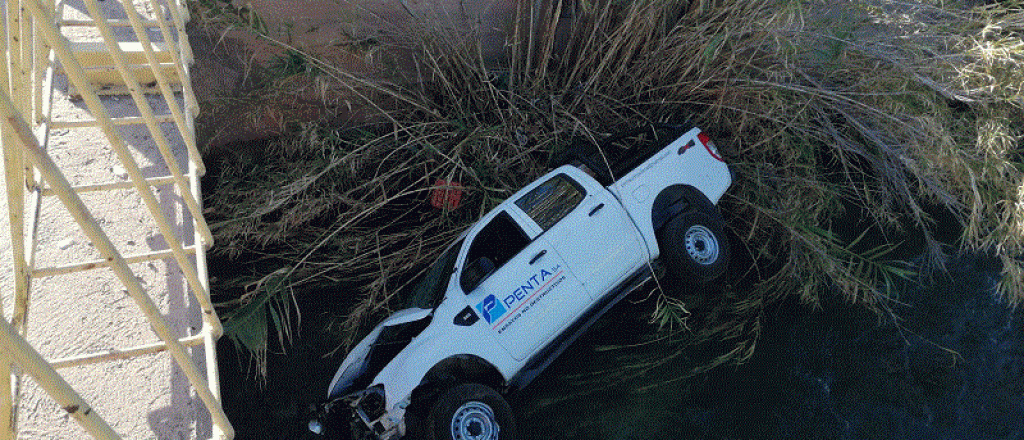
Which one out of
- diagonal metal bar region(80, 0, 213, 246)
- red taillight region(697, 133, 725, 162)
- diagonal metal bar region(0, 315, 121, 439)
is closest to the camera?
diagonal metal bar region(0, 315, 121, 439)

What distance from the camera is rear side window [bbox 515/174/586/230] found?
14.4ft

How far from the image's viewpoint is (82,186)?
2826 millimetres

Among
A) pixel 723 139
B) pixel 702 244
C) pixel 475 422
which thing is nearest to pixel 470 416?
pixel 475 422

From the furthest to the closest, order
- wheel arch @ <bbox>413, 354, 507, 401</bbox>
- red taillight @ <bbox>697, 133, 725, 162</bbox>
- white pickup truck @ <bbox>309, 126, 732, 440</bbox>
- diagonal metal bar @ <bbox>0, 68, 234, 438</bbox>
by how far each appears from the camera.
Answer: red taillight @ <bbox>697, 133, 725, 162</bbox> < wheel arch @ <bbox>413, 354, 507, 401</bbox> < white pickup truck @ <bbox>309, 126, 732, 440</bbox> < diagonal metal bar @ <bbox>0, 68, 234, 438</bbox>

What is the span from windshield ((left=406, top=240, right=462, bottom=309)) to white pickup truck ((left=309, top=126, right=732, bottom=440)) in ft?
0.03

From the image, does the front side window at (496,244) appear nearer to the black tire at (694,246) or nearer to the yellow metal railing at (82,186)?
the black tire at (694,246)

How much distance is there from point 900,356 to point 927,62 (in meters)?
2.07

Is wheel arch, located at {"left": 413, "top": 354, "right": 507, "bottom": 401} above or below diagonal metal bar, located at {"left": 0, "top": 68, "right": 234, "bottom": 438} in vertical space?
below

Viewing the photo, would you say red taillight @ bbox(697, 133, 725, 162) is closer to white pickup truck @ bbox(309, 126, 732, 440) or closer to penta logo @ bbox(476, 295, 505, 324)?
white pickup truck @ bbox(309, 126, 732, 440)

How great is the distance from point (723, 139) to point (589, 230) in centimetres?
165

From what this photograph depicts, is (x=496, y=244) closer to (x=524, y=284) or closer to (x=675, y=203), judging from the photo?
(x=524, y=284)

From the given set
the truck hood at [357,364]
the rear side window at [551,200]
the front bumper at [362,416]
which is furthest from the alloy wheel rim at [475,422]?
the rear side window at [551,200]

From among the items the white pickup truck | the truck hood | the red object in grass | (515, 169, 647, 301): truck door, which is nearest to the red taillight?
the white pickup truck

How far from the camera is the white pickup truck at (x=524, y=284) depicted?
402cm
